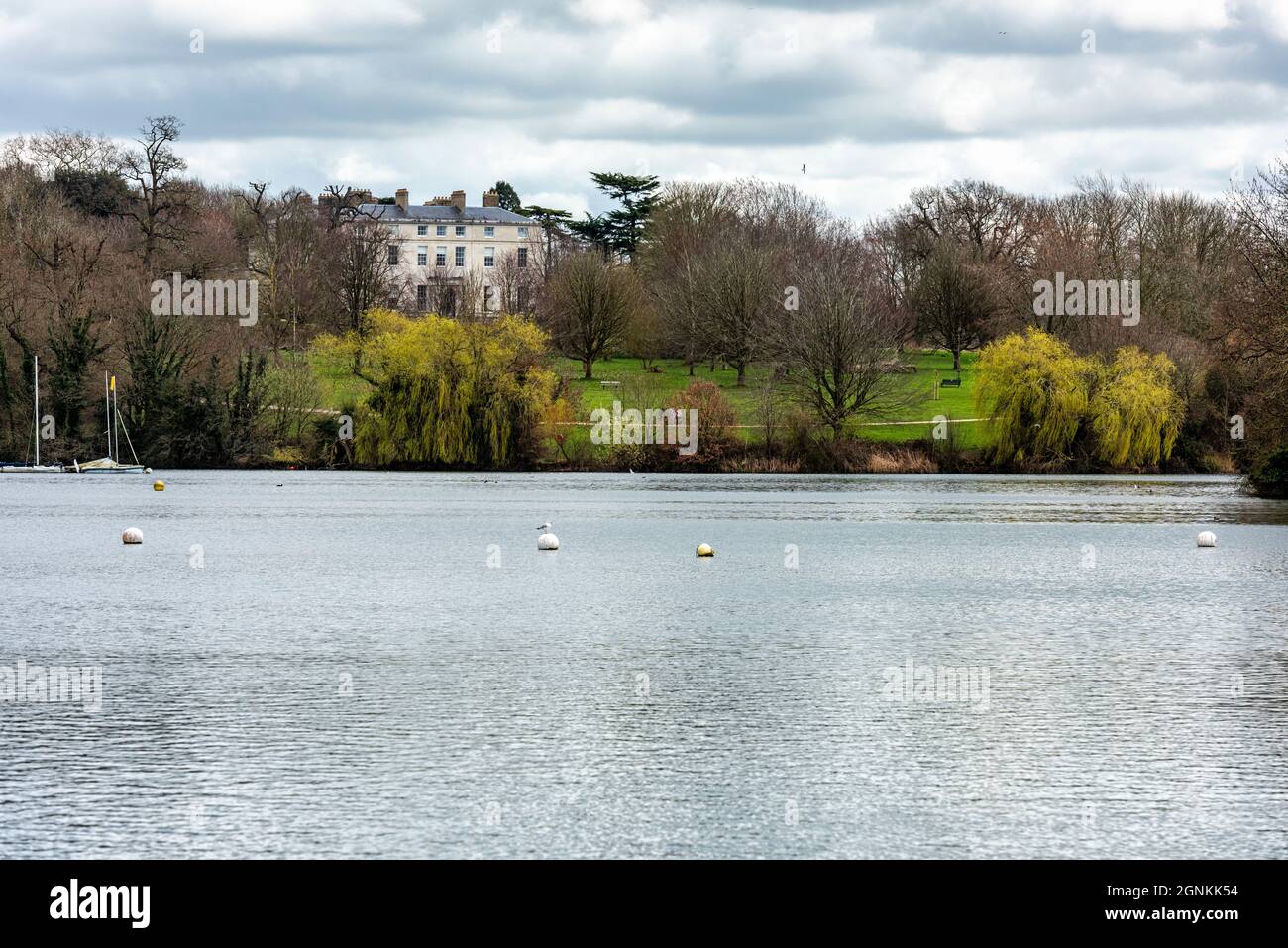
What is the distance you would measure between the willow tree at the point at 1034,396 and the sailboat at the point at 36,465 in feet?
157

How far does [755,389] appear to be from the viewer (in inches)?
3679

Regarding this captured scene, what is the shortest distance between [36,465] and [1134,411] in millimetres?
55610

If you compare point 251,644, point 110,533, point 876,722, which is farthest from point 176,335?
point 876,722

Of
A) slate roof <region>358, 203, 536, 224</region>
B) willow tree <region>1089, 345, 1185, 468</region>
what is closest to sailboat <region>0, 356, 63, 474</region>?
willow tree <region>1089, 345, 1185, 468</region>

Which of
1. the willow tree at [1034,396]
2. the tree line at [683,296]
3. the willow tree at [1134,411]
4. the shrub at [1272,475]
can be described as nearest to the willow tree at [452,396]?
the tree line at [683,296]

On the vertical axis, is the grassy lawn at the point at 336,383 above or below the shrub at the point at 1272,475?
above

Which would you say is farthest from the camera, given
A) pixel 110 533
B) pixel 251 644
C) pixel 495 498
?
pixel 495 498

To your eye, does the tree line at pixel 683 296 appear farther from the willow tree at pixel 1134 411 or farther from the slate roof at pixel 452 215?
the slate roof at pixel 452 215

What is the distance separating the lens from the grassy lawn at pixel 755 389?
280 ft

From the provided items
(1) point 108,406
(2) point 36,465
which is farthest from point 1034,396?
(2) point 36,465

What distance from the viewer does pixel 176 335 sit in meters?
84.2

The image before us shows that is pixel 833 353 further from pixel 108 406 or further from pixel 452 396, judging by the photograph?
pixel 108 406
